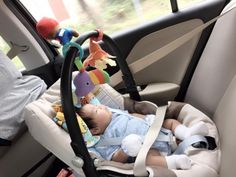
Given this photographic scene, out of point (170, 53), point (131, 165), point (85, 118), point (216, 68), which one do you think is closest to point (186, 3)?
point (170, 53)

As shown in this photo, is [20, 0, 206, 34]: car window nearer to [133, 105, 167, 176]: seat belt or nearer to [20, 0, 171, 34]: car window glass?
[20, 0, 171, 34]: car window glass

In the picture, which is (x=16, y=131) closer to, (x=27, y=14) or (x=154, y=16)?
(x=27, y=14)

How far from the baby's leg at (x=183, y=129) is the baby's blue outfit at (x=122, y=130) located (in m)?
0.07

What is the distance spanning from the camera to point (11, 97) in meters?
1.78

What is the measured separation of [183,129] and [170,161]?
0.21 m

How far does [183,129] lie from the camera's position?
159 centimetres

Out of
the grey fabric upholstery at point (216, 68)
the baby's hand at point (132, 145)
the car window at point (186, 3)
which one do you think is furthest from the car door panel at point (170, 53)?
the baby's hand at point (132, 145)

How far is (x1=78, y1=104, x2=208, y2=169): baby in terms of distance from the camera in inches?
57.0

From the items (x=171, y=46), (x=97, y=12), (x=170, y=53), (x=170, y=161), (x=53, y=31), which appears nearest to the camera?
(x=53, y=31)

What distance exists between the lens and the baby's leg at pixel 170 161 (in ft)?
4.56

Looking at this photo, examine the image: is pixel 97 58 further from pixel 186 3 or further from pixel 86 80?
pixel 186 3

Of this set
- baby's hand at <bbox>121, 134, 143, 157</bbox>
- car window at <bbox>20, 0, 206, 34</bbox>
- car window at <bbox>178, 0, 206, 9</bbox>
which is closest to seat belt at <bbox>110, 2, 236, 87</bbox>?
baby's hand at <bbox>121, 134, 143, 157</bbox>

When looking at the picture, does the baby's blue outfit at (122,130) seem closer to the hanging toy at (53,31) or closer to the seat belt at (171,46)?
the seat belt at (171,46)

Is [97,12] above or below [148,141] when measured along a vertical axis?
above
